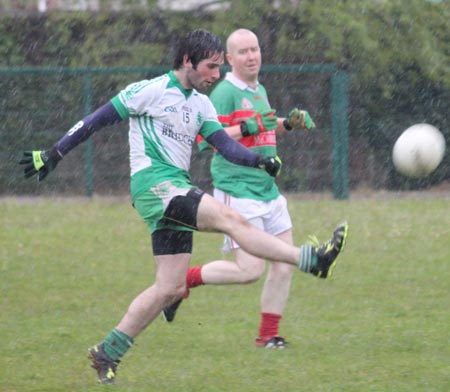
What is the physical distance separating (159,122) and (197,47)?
1.40 feet

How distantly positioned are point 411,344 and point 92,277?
3800 mm

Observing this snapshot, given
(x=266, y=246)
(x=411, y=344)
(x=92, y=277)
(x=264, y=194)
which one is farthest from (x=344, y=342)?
(x=92, y=277)

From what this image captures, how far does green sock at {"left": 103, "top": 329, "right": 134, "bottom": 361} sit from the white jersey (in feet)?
2.71

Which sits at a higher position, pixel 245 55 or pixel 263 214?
pixel 245 55

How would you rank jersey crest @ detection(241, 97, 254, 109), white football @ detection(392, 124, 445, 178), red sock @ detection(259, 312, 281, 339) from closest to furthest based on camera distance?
1. red sock @ detection(259, 312, 281, 339)
2. jersey crest @ detection(241, 97, 254, 109)
3. white football @ detection(392, 124, 445, 178)

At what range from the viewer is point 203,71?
5859mm

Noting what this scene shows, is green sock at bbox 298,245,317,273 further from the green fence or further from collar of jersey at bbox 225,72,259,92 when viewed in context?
the green fence

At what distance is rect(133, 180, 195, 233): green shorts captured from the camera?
18.8ft

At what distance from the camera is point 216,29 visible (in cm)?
1753

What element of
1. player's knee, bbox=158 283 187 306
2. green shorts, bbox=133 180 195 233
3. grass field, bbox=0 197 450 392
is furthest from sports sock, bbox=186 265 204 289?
green shorts, bbox=133 180 195 233

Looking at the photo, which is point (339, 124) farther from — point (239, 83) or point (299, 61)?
point (239, 83)

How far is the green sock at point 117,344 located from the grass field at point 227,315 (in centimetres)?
17

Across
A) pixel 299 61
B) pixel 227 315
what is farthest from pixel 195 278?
pixel 299 61

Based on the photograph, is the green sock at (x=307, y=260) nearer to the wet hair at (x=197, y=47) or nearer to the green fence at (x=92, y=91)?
the wet hair at (x=197, y=47)
